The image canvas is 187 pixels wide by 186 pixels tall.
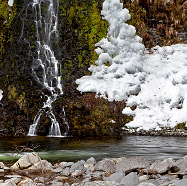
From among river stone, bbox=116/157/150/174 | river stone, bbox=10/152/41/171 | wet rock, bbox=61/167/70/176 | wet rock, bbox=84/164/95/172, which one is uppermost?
river stone, bbox=116/157/150/174

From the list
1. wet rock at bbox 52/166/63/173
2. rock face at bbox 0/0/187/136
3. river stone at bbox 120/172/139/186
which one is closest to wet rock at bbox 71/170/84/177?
wet rock at bbox 52/166/63/173

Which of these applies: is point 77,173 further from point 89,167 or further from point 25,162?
point 25,162

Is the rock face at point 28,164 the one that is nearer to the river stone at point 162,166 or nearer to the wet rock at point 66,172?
the wet rock at point 66,172

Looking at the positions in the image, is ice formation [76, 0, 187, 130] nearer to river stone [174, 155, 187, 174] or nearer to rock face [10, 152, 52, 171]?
river stone [174, 155, 187, 174]

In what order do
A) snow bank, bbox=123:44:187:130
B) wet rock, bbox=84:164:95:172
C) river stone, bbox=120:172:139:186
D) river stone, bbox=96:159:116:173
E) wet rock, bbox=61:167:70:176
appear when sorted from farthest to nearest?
1. snow bank, bbox=123:44:187:130
2. wet rock, bbox=84:164:95:172
3. river stone, bbox=96:159:116:173
4. wet rock, bbox=61:167:70:176
5. river stone, bbox=120:172:139:186

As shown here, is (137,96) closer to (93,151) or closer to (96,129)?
(96,129)

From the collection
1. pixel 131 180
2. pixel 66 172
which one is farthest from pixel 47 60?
pixel 131 180

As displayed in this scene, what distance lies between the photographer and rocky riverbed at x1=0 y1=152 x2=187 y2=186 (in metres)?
4.33

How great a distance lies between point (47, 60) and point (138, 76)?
510cm

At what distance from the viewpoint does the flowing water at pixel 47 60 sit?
1338cm

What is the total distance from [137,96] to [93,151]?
6.26 metres

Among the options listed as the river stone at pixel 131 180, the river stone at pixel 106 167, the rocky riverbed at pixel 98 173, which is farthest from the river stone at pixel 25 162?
the river stone at pixel 131 180

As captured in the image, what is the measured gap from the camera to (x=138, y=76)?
1477cm

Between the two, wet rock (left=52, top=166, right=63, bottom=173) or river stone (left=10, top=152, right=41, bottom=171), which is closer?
wet rock (left=52, top=166, right=63, bottom=173)
